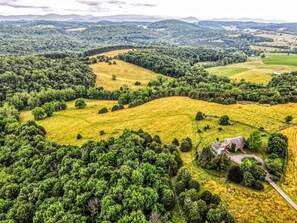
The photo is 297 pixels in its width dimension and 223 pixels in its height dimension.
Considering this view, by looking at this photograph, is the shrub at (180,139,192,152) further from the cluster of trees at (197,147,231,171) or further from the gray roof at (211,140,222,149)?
the gray roof at (211,140,222,149)

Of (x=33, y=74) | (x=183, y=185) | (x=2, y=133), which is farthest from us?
(x=33, y=74)

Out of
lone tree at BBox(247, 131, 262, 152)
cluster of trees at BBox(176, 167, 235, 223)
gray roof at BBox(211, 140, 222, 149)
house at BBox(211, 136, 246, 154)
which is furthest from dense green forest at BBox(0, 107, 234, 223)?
lone tree at BBox(247, 131, 262, 152)

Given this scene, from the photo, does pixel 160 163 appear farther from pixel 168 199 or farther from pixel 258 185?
pixel 258 185

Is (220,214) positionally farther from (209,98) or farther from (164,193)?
(209,98)

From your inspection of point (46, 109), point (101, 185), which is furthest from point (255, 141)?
point (46, 109)

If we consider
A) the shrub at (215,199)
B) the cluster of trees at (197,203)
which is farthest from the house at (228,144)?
the shrub at (215,199)

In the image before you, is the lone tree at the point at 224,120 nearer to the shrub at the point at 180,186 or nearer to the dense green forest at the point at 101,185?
the dense green forest at the point at 101,185

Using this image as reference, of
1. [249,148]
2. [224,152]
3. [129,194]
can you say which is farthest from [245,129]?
[129,194]
